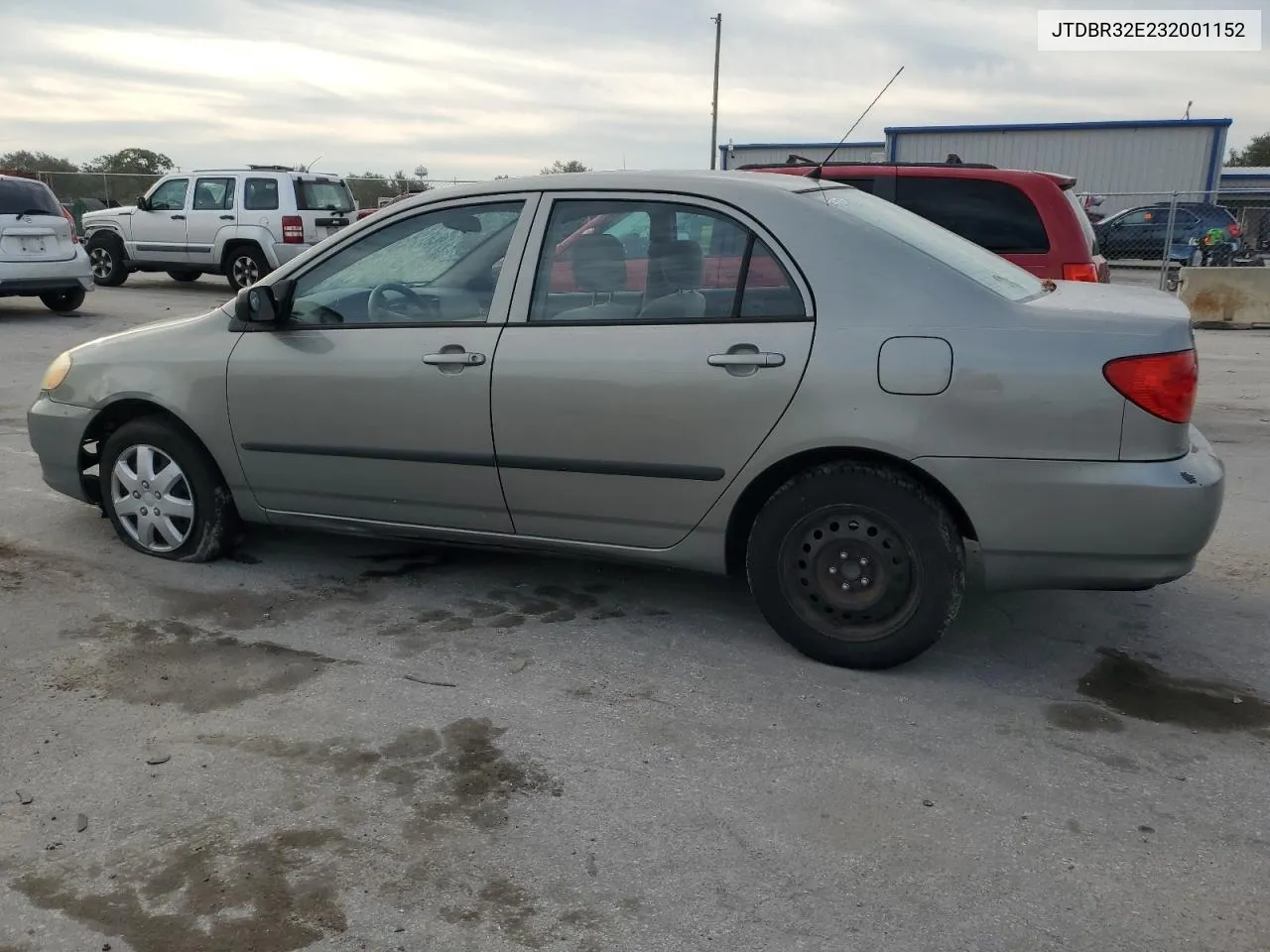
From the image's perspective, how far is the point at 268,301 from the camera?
14.2ft

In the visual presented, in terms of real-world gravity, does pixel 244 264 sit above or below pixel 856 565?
above

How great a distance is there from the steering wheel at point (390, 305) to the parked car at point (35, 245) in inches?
421

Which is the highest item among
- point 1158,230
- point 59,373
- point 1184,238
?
point 1158,230

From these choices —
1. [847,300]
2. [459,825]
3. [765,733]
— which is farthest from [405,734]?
[847,300]

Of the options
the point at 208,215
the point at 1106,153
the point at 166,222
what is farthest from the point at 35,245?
the point at 1106,153

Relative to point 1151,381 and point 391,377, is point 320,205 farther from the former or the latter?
point 1151,381

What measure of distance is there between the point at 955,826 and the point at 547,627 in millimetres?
1770

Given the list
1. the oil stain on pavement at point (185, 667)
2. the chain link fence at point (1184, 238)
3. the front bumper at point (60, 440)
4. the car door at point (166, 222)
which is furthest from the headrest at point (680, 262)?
the chain link fence at point (1184, 238)

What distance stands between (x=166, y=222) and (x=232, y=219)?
1392 mm

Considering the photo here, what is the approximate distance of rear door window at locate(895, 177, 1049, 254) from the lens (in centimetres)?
710

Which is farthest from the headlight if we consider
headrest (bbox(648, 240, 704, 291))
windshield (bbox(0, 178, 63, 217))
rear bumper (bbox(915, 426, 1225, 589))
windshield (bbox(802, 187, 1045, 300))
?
windshield (bbox(0, 178, 63, 217))

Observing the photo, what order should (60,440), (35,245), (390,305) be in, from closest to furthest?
1. (390,305)
2. (60,440)
3. (35,245)

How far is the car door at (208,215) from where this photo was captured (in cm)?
1672

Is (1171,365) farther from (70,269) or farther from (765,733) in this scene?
(70,269)
